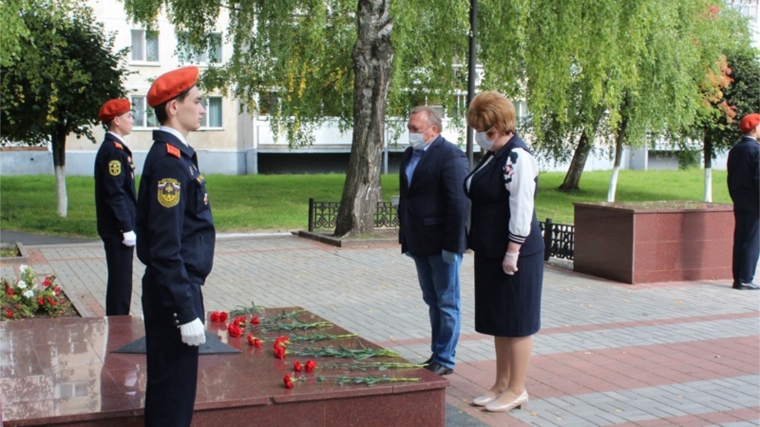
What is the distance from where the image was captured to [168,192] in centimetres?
391

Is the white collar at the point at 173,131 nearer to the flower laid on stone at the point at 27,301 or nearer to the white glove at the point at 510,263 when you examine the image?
the white glove at the point at 510,263

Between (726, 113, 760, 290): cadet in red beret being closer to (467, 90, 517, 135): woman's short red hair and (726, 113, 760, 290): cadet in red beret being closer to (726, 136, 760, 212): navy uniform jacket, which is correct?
(726, 136, 760, 212): navy uniform jacket

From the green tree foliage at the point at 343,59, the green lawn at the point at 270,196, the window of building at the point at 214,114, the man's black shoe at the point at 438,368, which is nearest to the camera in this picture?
the man's black shoe at the point at 438,368

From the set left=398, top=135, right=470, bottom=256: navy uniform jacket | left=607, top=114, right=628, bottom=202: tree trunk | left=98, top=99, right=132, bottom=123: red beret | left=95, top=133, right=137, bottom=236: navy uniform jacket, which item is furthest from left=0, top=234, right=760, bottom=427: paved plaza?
left=607, top=114, right=628, bottom=202: tree trunk

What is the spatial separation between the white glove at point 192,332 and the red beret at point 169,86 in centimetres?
99

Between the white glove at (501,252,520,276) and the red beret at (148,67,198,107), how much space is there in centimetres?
248

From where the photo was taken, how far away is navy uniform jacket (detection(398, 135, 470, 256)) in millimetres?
6527

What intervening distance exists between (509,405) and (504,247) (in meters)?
1.04

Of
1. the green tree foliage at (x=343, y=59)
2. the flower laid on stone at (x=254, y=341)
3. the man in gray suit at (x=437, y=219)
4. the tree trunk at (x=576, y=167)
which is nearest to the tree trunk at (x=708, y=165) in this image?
the tree trunk at (x=576, y=167)

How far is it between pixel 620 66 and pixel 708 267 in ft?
21.1

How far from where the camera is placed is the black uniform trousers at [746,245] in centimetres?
1098

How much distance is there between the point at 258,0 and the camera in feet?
65.7

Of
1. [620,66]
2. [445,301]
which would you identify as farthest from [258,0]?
[445,301]

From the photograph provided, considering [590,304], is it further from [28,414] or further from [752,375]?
[28,414]
